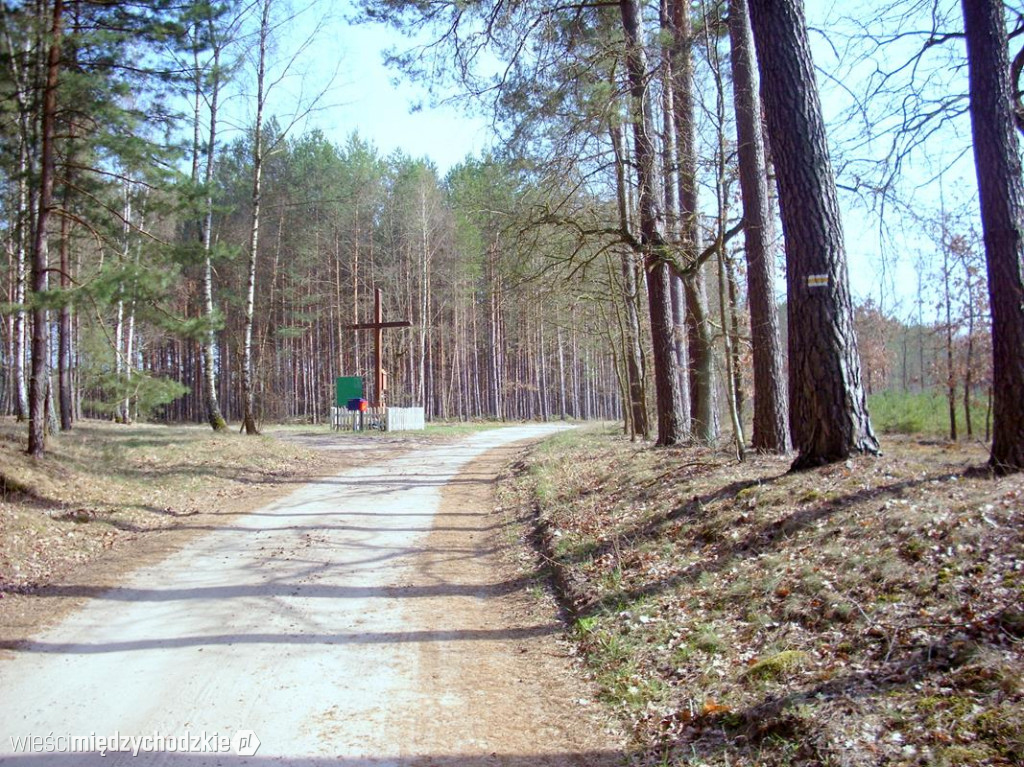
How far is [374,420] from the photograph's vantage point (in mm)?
30172

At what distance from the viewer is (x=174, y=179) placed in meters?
13.1

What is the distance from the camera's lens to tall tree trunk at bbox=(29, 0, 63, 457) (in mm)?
11258

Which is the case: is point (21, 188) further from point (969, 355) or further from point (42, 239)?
point (969, 355)

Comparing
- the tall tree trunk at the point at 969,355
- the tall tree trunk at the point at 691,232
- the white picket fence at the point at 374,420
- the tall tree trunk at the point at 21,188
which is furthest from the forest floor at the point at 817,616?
the white picket fence at the point at 374,420

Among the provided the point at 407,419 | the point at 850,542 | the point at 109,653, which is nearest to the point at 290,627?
the point at 109,653

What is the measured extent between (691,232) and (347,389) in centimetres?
2208

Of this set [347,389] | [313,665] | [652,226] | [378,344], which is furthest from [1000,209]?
[347,389]

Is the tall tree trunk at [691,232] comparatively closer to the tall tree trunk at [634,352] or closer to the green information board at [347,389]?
the tall tree trunk at [634,352]

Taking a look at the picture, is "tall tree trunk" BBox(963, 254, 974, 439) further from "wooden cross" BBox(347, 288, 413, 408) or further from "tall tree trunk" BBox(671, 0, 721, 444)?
"wooden cross" BBox(347, 288, 413, 408)

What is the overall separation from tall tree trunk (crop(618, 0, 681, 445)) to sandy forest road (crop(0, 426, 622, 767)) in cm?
592

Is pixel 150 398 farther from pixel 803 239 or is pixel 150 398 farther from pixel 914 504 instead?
pixel 914 504

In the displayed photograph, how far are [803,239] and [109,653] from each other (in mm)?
7083

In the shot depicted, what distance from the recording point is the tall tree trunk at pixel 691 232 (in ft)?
34.7

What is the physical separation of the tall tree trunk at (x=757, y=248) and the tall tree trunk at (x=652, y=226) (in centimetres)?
141
